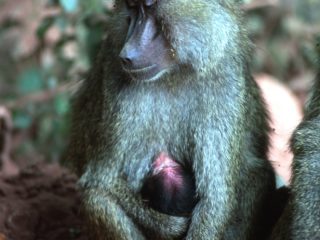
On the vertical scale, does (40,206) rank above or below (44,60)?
above

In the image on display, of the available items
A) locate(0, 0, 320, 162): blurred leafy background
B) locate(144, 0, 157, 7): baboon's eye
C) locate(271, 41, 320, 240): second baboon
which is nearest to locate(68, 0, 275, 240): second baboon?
locate(144, 0, 157, 7): baboon's eye

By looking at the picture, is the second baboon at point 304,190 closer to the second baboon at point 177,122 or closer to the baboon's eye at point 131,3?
the second baboon at point 177,122

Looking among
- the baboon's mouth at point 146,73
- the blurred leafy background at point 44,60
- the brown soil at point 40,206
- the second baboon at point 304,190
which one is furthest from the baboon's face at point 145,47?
the blurred leafy background at point 44,60

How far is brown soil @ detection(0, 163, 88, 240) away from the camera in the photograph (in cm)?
628

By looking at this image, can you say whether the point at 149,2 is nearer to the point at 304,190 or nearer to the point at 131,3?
the point at 131,3

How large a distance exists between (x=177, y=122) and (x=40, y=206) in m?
1.72

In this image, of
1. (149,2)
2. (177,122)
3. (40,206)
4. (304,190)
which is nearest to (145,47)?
(149,2)

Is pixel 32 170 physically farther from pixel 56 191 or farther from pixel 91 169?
pixel 91 169

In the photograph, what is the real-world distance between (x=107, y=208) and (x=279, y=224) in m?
1.10

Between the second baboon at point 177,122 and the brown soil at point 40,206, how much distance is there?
86cm

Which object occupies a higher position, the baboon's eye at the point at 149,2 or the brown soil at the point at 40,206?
the baboon's eye at the point at 149,2

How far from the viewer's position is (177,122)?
5348 millimetres

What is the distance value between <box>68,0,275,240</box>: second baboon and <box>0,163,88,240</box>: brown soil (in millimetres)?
856

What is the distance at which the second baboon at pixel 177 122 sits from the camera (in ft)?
17.1
